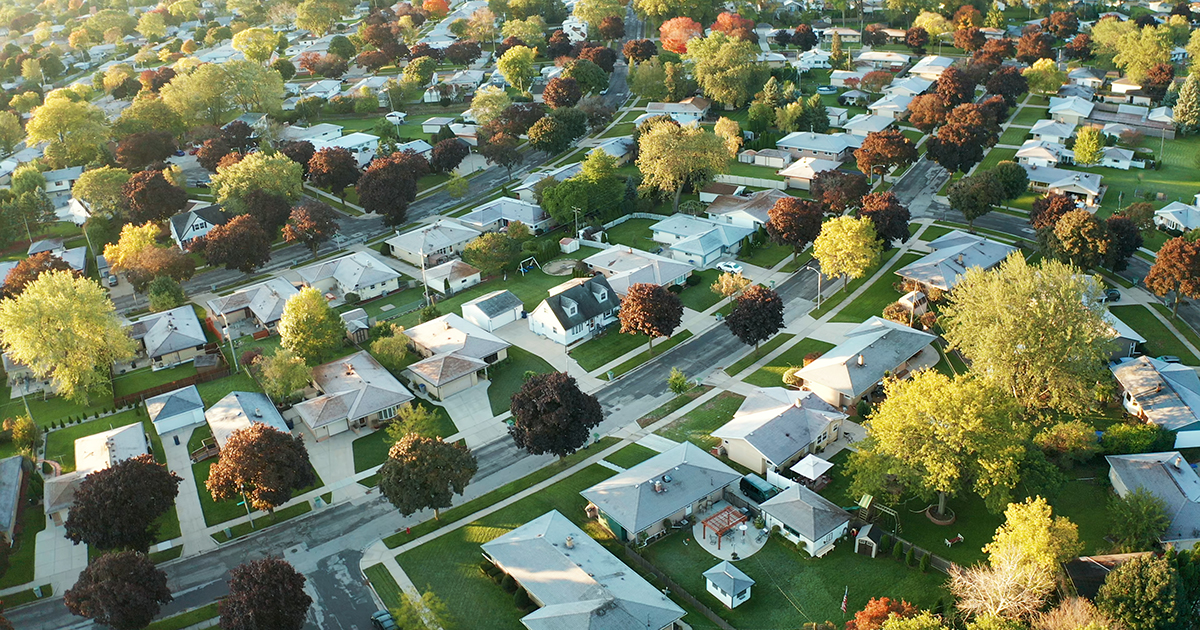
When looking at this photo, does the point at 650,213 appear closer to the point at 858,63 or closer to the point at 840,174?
the point at 840,174

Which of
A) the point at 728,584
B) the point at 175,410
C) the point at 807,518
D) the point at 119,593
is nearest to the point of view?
the point at 119,593

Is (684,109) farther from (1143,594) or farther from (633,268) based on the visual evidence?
(1143,594)

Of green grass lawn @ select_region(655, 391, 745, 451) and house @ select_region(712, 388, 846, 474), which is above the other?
house @ select_region(712, 388, 846, 474)

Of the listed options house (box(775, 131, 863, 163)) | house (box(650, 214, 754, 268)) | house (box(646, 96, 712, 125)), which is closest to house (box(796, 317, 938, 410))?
house (box(650, 214, 754, 268))

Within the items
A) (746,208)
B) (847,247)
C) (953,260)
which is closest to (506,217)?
(746,208)

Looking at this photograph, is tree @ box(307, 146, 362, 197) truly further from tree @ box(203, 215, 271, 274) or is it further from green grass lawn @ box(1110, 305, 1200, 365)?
green grass lawn @ box(1110, 305, 1200, 365)

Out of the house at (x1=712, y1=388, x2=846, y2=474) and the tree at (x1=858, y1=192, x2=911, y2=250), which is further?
the tree at (x1=858, y1=192, x2=911, y2=250)

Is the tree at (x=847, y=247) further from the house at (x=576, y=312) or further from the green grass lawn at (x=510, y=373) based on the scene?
the green grass lawn at (x=510, y=373)
